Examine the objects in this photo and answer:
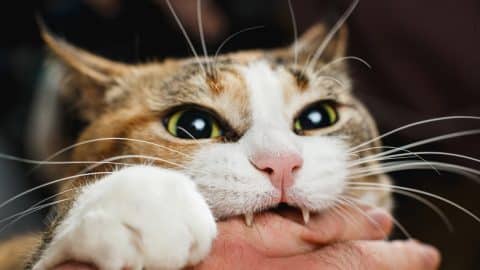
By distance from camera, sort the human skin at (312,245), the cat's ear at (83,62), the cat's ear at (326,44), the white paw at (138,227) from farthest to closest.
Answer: the cat's ear at (326,44)
the cat's ear at (83,62)
the human skin at (312,245)
the white paw at (138,227)

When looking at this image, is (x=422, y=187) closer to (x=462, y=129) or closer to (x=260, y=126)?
(x=462, y=129)

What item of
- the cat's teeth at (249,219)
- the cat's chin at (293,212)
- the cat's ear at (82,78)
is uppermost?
the cat's ear at (82,78)

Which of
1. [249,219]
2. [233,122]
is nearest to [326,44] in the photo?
[233,122]

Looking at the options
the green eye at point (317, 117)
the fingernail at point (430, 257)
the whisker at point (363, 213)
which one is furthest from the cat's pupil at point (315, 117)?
the fingernail at point (430, 257)

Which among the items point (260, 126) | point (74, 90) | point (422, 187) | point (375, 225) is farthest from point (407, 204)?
point (74, 90)

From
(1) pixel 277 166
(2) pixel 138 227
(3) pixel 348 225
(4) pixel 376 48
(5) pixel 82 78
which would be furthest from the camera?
(4) pixel 376 48

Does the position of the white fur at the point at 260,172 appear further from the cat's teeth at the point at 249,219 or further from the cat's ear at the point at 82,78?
the cat's ear at the point at 82,78

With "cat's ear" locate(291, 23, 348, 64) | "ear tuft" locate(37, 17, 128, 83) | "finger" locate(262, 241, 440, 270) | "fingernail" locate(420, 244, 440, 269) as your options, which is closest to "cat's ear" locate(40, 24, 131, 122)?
"ear tuft" locate(37, 17, 128, 83)

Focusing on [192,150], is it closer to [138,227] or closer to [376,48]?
[138,227]
